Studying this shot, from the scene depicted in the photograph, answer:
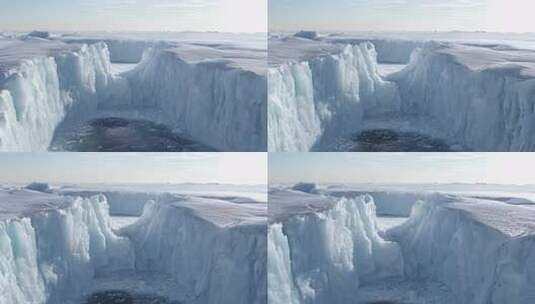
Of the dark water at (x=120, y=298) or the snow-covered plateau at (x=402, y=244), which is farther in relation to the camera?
the dark water at (x=120, y=298)

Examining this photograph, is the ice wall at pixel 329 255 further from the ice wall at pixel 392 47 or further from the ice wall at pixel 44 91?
the ice wall at pixel 44 91

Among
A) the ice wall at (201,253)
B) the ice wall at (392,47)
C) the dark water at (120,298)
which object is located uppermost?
the ice wall at (392,47)

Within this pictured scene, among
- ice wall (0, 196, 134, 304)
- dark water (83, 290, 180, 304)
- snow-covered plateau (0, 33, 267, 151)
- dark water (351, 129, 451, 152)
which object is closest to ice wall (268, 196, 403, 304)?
dark water (351, 129, 451, 152)

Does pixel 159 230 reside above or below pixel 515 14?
below

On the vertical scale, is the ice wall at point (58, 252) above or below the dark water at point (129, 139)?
below

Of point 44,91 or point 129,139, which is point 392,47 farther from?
point 44,91

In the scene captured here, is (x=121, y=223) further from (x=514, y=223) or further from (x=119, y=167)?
(x=514, y=223)

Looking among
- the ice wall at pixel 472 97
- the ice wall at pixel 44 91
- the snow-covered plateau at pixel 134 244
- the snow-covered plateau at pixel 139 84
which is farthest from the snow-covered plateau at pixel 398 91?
the ice wall at pixel 44 91

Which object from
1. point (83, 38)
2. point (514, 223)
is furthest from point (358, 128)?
point (83, 38)

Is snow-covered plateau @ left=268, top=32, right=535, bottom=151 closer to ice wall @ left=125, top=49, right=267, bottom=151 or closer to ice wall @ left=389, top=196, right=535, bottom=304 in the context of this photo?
ice wall @ left=125, top=49, right=267, bottom=151
